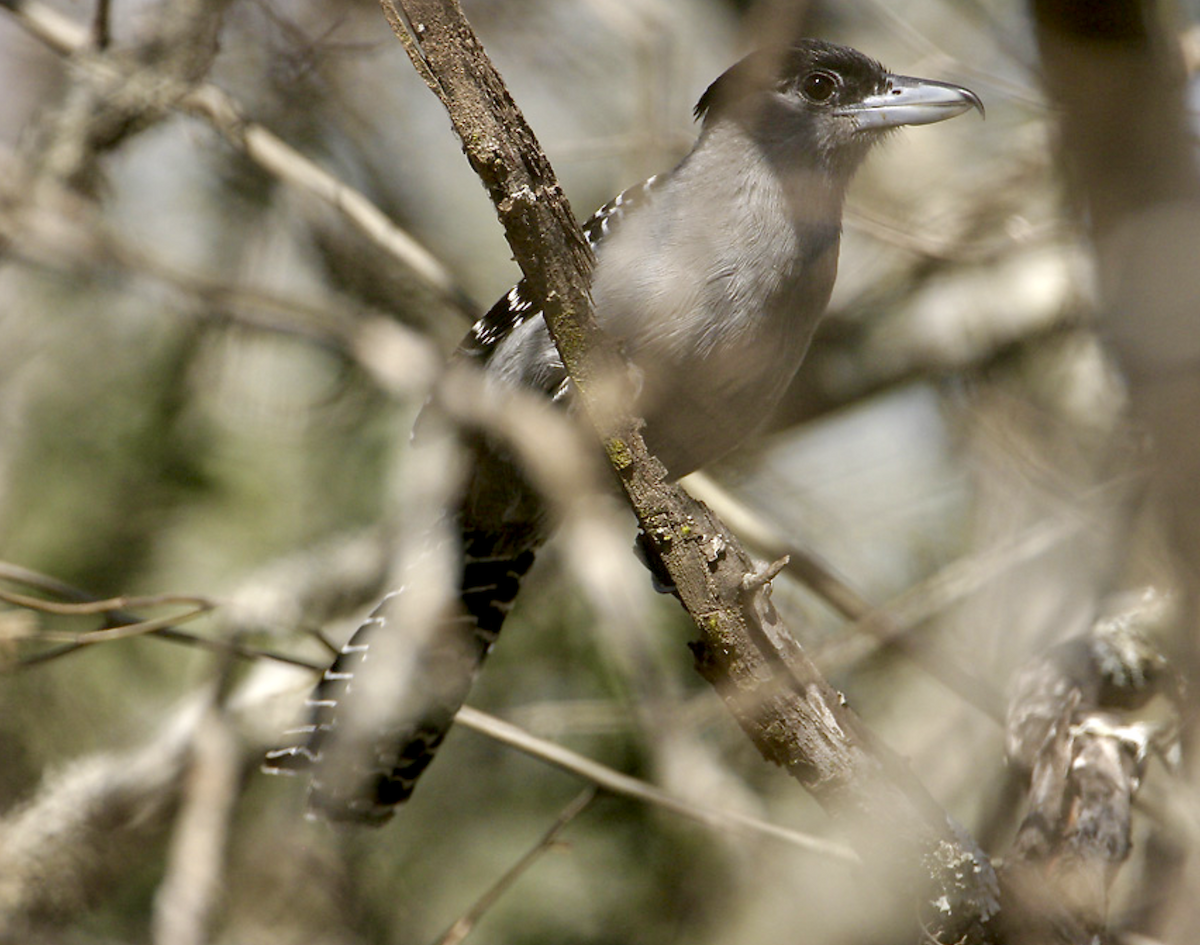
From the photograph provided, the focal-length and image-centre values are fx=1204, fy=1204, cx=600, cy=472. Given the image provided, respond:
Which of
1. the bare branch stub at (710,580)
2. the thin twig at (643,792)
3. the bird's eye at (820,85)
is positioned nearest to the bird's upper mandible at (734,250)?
the bird's eye at (820,85)

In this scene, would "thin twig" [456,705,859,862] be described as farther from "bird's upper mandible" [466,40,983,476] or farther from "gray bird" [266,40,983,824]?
"bird's upper mandible" [466,40,983,476]

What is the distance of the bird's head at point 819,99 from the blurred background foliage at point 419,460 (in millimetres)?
371

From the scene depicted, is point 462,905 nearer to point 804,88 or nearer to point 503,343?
point 503,343

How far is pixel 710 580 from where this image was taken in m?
2.45

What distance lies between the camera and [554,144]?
4.44 m

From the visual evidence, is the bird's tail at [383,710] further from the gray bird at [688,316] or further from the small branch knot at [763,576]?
the small branch knot at [763,576]

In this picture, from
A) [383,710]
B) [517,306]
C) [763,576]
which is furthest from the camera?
[383,710]

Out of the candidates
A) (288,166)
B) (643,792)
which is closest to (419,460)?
(288,166)

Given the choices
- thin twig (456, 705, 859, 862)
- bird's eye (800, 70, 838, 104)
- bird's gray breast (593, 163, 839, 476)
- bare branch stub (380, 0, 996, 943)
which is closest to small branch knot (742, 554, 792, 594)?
bare branch stub (380, 0, 996, 943)

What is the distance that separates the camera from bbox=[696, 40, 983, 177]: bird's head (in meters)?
3.51

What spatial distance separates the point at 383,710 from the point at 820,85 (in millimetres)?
2294

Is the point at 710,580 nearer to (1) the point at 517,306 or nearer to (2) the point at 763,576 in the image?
(2) the point at 763,576

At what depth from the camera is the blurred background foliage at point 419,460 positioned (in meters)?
4.02

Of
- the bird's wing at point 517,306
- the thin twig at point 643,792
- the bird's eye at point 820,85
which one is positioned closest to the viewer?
the thin twig at point 643,792
